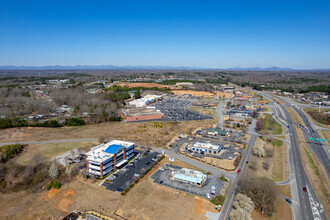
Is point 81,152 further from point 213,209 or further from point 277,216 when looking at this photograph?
point 277,216

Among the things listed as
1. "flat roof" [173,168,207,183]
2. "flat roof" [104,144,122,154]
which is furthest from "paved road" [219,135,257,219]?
"flat roof" [104,144,122,154]

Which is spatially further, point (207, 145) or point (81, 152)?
point (207, 145)

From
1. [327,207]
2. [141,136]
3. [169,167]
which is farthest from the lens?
[141,136]

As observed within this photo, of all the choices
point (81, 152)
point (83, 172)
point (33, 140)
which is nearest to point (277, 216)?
point (83, 172)

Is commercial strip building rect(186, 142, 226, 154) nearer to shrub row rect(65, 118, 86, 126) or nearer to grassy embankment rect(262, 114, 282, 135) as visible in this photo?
grassy embankment rect(262, 114, 282, 135)

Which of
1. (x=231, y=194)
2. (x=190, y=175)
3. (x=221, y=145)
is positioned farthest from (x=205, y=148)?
(x=231, y=194)

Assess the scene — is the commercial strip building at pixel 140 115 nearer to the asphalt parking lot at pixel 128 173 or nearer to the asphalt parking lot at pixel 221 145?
the asphalt parking lot at pixel 221 145

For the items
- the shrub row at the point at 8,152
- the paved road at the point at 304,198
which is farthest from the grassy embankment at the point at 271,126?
the shrub row at the point at 8,152

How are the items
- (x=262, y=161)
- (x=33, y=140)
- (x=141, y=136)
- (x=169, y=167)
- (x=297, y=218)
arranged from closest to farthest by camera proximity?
(x=297, y=218) < (x=169, y=167) < (x=262, y=161) < (x=33, y=140) < (x=141, y=136)
